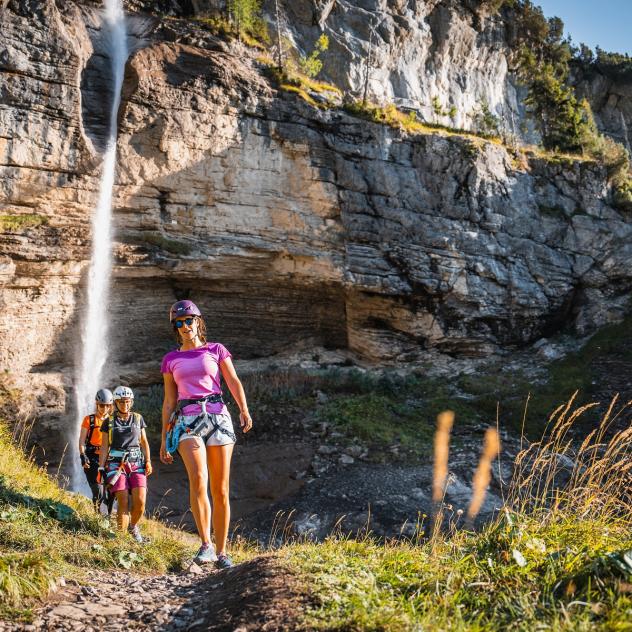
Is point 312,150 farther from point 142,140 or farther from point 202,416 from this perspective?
point 202,416

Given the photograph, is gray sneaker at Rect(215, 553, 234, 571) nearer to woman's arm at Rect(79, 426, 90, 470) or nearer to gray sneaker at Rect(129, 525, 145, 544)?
gray sneaker at Rect(129, 525, 145, 544)

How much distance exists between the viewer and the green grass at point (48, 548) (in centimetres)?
308

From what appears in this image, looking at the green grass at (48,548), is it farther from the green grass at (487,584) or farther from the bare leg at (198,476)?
the green grass at (487,584)

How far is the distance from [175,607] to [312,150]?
1465 cm

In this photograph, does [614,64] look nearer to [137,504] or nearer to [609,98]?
[609,98]

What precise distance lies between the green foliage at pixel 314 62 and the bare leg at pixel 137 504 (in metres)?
16.8

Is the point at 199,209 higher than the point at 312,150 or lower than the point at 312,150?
lower

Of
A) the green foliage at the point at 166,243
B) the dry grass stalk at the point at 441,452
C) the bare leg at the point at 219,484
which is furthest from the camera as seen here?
the green foliage at the point at 166,243

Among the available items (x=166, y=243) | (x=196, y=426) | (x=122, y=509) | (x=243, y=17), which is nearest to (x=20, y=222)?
(x=166, y=243)

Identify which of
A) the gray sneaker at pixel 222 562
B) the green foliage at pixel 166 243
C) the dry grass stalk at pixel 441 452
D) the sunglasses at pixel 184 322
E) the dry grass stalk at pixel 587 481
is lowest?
the dry grass stalk at pixel 441 452

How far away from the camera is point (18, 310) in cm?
1338

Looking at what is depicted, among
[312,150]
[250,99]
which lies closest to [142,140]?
[250,99]

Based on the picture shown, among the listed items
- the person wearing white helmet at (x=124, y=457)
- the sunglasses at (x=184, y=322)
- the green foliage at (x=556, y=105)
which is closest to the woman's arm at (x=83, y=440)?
the person wearing white helmet at (x=124, y=457)

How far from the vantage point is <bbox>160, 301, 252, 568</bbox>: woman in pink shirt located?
4.29 meters
